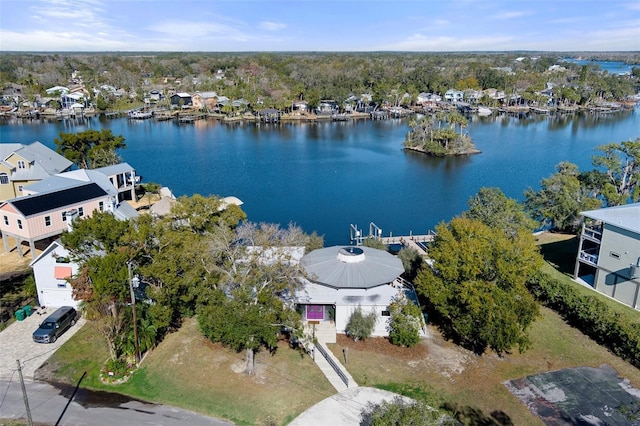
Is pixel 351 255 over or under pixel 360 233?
over

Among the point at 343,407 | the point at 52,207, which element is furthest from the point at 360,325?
the point at 52,207

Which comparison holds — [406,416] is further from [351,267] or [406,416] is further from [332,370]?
[351,267]

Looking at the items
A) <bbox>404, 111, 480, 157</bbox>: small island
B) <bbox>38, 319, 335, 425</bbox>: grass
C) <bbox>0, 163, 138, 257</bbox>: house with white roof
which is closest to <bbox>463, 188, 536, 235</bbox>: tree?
<bbox>38, 319, 335, 425</bbox>: grass

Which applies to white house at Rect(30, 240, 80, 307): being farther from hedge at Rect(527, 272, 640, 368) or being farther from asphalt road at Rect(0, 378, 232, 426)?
hedge at Rect(527, 272, 640, 368)

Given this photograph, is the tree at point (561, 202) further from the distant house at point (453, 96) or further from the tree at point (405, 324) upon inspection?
the distant house at point (453, 96)

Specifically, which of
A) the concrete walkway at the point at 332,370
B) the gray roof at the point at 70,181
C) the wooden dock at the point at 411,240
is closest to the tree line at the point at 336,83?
the gray roof at the point at 70,181

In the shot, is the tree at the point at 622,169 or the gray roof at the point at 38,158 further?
the gray roof at the point at 38,158

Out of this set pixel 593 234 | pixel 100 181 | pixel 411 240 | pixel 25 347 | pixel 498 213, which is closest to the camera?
pixel 25 347
